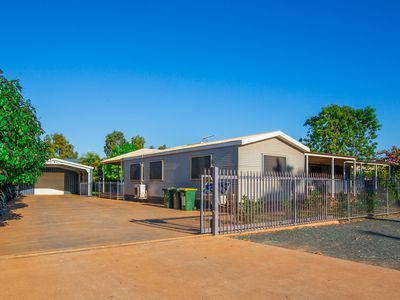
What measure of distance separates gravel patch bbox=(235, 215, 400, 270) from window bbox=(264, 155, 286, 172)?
514 centimetres

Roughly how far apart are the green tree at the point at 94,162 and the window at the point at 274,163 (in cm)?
2631

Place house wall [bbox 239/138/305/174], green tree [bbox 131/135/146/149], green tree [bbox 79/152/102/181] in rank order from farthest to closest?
1. green tree [bbox 131/135/146/149]
2. green tree [bbox 79/152/102/181]
3. house wall [bbox 239/138/305/174]

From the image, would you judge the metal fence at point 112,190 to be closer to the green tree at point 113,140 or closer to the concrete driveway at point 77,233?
the concrete driveway at point 77,233

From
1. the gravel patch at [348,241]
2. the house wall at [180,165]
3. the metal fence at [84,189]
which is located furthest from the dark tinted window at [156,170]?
the metal fence at [84,189]

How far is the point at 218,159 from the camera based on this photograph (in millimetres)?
16375

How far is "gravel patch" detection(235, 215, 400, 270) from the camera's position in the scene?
723 cm

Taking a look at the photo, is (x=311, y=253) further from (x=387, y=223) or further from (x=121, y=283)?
(x=387, y=223)

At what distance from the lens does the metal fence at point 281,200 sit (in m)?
9.82

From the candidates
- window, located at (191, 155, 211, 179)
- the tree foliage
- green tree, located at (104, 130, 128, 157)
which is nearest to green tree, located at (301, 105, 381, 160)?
the tree foliage

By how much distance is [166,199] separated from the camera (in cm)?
1825

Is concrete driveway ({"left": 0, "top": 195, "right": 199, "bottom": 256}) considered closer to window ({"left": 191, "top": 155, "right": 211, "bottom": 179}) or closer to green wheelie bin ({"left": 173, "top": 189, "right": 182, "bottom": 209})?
green wheelie bin ({"left": 173, "top": 189, "right": 182, "bottom": 209})

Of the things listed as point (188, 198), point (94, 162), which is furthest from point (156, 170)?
point (94, 162)

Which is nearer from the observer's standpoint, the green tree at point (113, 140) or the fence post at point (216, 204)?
the fence post at point (216, 204)

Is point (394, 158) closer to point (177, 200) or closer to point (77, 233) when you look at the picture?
point (177, 200)
